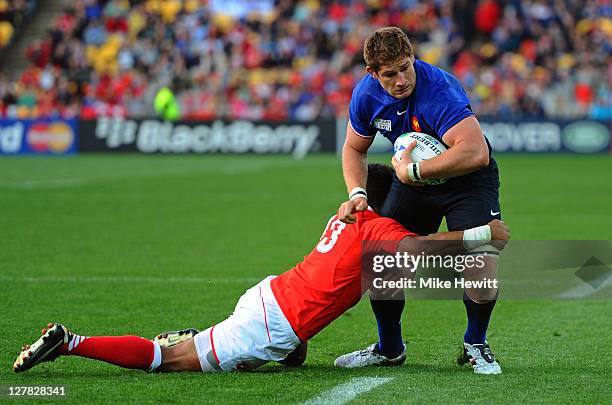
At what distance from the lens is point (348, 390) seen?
5.55 meters

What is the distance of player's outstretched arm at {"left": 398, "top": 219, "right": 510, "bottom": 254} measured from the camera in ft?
18.9

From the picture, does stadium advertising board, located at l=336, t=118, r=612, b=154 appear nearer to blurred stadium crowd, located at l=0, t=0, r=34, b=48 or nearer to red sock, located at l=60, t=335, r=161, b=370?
blurred stadium crowd, located at l=0, t=0, r=34, b=48

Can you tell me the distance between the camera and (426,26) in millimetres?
33312

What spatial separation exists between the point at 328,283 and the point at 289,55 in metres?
28.9

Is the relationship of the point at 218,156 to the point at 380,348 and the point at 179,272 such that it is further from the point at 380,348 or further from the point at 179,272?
the point at 380,348

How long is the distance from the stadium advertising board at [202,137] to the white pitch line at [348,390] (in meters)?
24.6

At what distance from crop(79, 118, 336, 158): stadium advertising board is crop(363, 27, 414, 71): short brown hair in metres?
24.2

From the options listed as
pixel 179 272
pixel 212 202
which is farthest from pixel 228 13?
pixel 179 272

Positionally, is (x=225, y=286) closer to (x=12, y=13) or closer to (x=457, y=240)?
(x=457, y=240)

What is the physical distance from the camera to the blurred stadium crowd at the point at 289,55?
31531 millimetres

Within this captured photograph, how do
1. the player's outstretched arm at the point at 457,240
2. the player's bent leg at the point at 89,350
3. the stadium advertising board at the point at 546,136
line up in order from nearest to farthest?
the player's bent leg at the point at 89,350, the player's outstretched arm at the point at 457,240, the stadium advertising board at the point at 546,136

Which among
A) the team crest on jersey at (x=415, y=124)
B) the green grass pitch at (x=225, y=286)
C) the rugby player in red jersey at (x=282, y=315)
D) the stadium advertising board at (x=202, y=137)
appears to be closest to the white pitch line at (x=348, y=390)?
the green grass pitch at (x=225, y=286)

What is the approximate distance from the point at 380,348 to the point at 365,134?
1298mm

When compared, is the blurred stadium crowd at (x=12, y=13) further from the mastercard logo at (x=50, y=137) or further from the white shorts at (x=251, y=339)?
the white shorts at (x=251, y=339)
